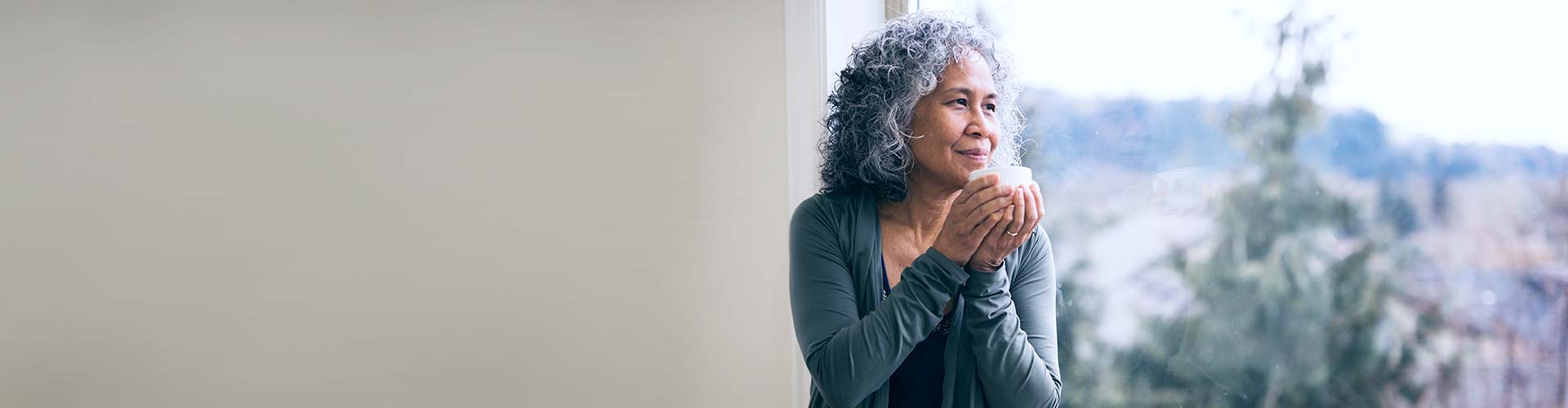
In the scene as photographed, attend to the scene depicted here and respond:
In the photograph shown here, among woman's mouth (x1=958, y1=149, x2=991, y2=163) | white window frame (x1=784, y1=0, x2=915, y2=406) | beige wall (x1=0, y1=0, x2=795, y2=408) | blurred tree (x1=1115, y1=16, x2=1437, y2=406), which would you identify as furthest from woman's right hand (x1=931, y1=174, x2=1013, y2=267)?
beige wall (x1=0, y1=0, x2=795, y2=408)

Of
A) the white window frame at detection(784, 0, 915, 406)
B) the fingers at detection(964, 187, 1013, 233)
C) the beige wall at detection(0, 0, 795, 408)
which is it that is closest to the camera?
the fingers at detection(964, 187, 1013, 233)

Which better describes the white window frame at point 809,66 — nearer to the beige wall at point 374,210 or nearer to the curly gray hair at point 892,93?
the beige wall at point 374,210

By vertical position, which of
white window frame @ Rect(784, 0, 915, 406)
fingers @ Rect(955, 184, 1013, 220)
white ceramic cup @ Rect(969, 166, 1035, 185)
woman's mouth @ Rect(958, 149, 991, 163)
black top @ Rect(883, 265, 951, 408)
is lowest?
black top @ Rect(883, 265, 951, 408)

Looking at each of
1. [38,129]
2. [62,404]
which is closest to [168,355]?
[62,404]

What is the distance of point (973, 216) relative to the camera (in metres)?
1.05

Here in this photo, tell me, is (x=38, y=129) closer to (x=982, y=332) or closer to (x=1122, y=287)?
(x=982, y=332)

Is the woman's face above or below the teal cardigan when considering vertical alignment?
above

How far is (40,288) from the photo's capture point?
7.03 feet

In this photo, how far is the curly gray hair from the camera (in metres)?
1.21

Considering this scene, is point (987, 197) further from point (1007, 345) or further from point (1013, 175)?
point (1007, 345)

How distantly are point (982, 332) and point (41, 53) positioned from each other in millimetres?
2216

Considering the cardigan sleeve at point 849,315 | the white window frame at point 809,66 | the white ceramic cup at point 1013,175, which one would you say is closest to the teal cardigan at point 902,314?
the cardigan sleeve at point 849,315

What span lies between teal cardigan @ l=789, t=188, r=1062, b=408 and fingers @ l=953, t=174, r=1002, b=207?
0.24ft

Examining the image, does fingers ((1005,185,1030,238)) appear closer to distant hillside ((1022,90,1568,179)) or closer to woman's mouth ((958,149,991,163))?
woman's mouth ((958,149,991,163))
